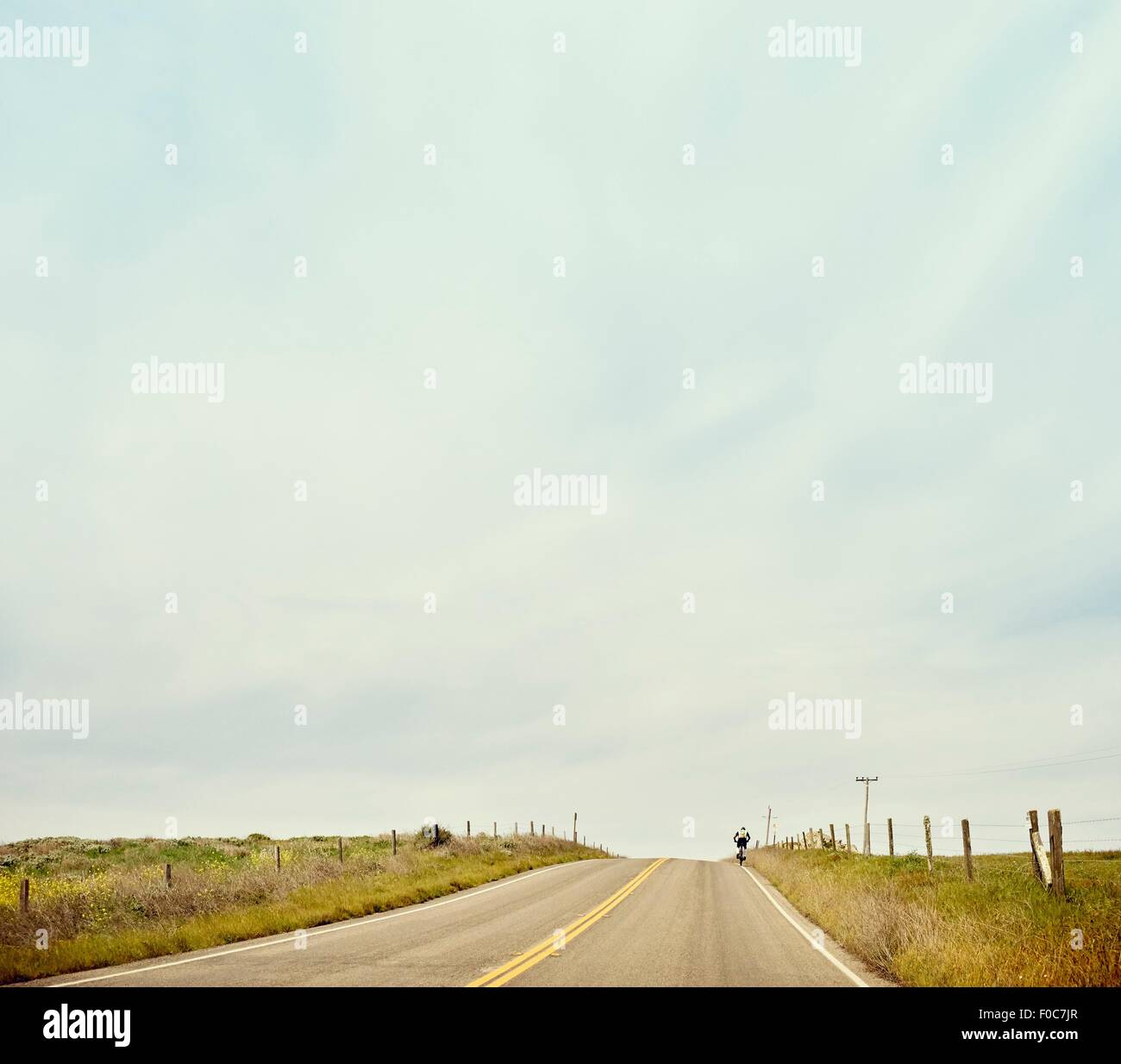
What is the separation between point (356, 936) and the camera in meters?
13.9

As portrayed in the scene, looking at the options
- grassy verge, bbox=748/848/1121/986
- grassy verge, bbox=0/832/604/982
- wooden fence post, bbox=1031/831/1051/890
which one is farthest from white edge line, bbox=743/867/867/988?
grassy verge, bbox=0/832/604/982

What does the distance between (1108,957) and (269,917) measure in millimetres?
13790

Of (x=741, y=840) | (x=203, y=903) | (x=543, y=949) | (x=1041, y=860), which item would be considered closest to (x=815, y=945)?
(x=543, y=949)

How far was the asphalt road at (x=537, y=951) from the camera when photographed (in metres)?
9.97

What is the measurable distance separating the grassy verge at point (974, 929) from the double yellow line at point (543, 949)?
4557 mm

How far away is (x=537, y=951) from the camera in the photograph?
11.9 meters

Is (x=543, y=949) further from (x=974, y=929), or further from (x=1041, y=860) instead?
(x=1041, y=860)

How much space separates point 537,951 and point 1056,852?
10.2 metres

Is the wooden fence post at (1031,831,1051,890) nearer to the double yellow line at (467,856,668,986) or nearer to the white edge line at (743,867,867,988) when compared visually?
the white edge line at (743,867,867,988)

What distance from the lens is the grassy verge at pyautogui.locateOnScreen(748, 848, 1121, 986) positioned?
369 inches

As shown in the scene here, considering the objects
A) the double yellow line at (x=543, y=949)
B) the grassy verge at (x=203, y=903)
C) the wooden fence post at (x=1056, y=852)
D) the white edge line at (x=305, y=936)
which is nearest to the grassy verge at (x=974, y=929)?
the wooden fence post at (x=1056, y=852)

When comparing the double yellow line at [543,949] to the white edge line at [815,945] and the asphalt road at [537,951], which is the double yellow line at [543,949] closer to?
the asphalt road at [537,951]
